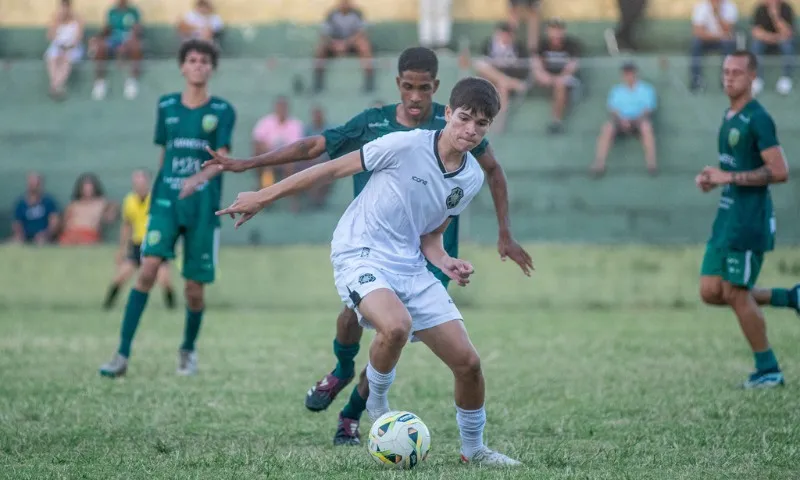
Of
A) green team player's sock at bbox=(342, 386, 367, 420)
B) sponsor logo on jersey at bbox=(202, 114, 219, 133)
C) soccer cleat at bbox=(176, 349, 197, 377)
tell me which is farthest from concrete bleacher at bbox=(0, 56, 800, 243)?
green team player's sock at bbox=(342, 386, 367, 420)

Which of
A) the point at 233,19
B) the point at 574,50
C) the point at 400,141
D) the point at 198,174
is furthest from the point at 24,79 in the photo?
the point at 400,141

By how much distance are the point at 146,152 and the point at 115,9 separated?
338 cm

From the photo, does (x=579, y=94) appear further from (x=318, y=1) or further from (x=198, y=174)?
(x=198, y=174)

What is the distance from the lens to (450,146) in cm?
634

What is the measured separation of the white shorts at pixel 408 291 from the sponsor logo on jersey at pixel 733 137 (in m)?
3.81

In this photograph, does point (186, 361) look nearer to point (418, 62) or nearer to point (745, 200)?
point (418, 62)

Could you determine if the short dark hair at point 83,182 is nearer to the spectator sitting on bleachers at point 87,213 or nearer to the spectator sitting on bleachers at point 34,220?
the spectator sitting on bleachers at point 87,213

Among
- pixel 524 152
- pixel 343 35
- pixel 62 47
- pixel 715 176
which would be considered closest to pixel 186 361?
pixel 715 176

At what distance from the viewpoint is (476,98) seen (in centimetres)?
613

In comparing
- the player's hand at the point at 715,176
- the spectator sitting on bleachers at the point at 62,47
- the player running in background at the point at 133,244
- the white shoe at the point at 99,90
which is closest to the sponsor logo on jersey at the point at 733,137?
the player's hand at the point at 715,176

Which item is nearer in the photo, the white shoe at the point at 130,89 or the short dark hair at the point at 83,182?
the short dark hair at the point at 83,182

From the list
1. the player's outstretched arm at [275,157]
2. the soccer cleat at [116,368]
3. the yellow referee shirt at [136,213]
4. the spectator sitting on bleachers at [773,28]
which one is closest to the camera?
the player's outstretched arm at [275,157]

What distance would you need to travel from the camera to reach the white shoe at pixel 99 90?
63.2 feet

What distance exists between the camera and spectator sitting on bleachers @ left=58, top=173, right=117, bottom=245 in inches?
720
